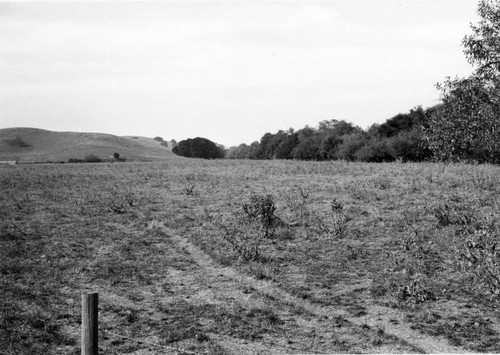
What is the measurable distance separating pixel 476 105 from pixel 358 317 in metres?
10.9

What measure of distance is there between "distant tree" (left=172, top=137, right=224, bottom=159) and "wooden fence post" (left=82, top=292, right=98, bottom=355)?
106973mm

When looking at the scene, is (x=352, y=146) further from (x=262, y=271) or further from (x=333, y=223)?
(x=262, y=271)

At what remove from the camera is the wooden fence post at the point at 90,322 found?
215 inches

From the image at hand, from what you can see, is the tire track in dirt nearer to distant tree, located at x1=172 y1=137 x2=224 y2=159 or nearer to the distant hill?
the distant hill

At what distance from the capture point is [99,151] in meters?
92.7

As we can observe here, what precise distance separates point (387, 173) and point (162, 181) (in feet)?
46.9

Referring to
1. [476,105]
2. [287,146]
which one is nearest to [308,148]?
[287,146]

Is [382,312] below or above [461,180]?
below

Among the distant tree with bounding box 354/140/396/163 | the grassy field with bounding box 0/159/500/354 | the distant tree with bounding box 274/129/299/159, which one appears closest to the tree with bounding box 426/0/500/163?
the grassy field with bounding box 0/159/500/354

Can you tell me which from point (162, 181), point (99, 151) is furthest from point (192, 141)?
point (162, 181)

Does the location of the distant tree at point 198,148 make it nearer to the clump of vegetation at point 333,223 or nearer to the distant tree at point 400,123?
the distant tree at point 400,123

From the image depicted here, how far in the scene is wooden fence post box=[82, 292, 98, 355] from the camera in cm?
545

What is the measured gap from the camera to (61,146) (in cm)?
10175

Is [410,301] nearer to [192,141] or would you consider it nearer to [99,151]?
[99,151]
